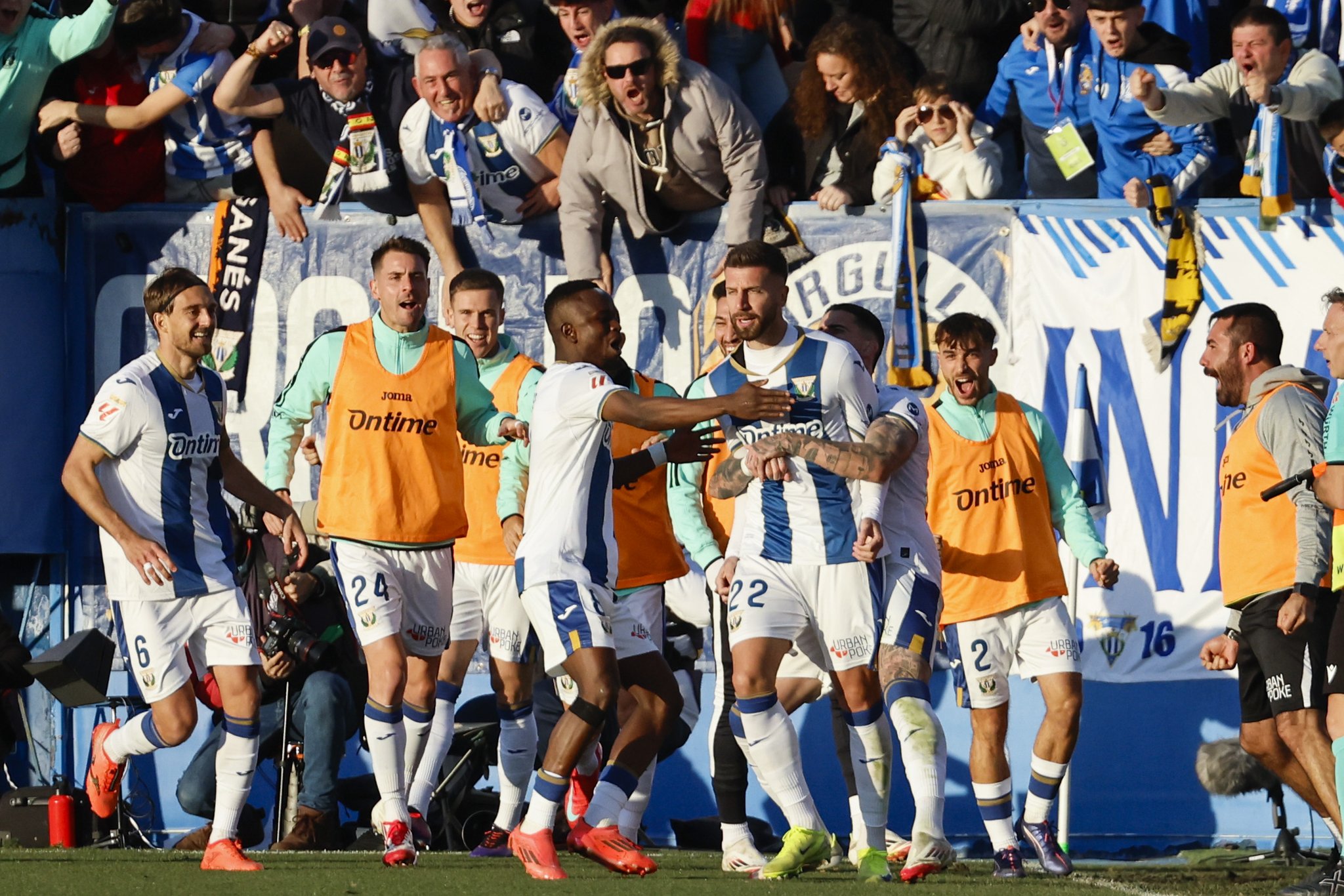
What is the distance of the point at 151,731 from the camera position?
330 inches

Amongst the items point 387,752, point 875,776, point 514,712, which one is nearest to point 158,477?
Result: point 387,752

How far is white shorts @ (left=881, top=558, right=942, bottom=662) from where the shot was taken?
7.89 m

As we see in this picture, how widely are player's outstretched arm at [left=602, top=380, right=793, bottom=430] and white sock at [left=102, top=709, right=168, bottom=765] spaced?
2686 millimetres

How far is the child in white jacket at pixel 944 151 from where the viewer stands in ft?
36.1

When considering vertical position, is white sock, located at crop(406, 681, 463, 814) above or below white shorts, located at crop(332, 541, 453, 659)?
below

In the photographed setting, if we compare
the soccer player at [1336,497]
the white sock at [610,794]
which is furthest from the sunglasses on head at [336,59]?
the soccer player at [1336,497]

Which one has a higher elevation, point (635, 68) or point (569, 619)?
point (635, 68)

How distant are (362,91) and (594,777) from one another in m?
4.56

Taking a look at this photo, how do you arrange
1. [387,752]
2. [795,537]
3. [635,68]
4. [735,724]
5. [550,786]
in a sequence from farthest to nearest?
[635,68]
[735,724]
[387,752]
[795,537]
[550,786]

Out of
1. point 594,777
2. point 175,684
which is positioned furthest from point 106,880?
point 594,777

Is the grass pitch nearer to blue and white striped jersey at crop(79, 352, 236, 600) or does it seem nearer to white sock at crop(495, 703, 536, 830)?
white sock at crop(495, 703, 536, 830)

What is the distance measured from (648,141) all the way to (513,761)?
11.9ft

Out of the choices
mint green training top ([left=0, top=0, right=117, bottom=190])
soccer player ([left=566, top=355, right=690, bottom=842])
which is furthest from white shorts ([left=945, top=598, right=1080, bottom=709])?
mint green training top ([left=0, top=0, right=117, bottom=190])

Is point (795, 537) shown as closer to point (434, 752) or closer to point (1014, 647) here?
point (1014, 647)
